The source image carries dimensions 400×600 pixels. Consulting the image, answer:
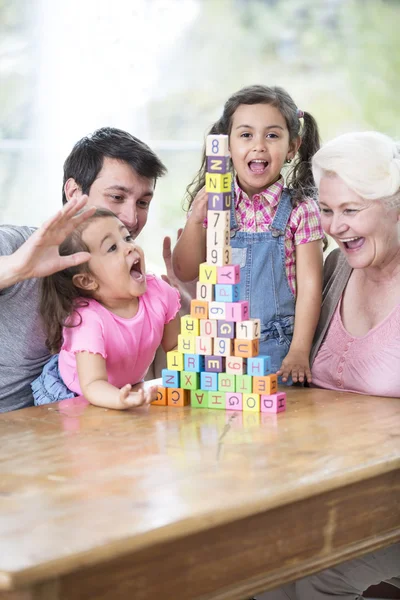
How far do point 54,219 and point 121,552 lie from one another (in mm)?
865

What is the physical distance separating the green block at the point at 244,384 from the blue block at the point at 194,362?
0.09 m

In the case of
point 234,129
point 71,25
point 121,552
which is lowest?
point 121,552

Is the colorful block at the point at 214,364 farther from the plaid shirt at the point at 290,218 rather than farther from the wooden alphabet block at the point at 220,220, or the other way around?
the plaid shirt at the point at 290,218

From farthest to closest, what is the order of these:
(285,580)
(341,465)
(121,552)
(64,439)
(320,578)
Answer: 1. (320,578)
2. (64,439)
3. (341,465)
4. (285,580)
5. (121,552)

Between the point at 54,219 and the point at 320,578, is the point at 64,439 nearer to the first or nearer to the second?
the point at 54,219

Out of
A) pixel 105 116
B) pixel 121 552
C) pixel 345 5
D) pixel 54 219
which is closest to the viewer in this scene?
pixel 121 552

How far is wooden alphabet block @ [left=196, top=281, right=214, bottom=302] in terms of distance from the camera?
195 cm

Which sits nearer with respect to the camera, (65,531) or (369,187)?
(65,531)

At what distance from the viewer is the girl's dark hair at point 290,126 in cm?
256

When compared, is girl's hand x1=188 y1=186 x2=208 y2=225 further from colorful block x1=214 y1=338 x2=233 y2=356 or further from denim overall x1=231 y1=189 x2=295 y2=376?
colorful block x1=214 y1=338 x2=233 y2=356

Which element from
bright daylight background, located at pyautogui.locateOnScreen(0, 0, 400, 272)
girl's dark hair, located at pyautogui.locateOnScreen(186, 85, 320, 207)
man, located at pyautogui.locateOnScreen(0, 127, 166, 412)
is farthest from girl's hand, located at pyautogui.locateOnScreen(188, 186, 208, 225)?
bright daylight background, located at pyautogui.locateOnScreen(0, 0, 400, 272)

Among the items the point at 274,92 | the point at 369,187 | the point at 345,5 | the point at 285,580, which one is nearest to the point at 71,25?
the point at 345,5

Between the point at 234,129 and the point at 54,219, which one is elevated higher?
the point at 234,129

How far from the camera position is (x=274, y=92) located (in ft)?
8.43
